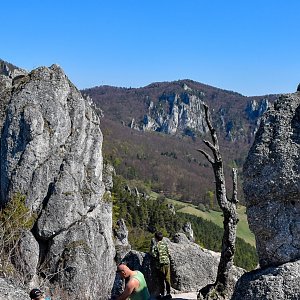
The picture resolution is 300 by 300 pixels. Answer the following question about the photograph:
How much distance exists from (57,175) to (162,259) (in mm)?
20053

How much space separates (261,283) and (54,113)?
86.3ft

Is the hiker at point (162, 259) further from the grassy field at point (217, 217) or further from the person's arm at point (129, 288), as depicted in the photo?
the grassy field at point (217, 217)

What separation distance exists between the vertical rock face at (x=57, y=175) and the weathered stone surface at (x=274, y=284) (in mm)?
20907

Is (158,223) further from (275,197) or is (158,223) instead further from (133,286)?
(133,286)

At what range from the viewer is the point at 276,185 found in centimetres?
1023

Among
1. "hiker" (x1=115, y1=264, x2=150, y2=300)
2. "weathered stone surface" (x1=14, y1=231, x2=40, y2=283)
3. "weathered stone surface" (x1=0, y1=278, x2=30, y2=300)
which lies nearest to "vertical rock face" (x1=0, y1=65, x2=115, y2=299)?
"weathered stone surface" (x1=14, y1=231, x2=40, y2=283)

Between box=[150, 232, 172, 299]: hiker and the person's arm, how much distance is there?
173 inches

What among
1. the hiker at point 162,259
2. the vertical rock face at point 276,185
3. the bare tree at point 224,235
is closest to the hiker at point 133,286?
the vertical rock face at point 276,185

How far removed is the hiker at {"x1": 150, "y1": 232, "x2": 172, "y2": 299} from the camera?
14.1m

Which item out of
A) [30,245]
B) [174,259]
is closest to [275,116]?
[174,259]

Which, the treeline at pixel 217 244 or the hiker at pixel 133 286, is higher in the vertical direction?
the hiker at pixel 133 286

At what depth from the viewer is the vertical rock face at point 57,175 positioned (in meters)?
30.8

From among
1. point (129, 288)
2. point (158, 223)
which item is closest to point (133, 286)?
point (129, 288)

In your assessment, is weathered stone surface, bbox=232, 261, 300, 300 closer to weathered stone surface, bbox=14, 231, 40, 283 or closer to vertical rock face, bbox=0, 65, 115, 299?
vertical rock face, bbox=0, 65, 115, 299
